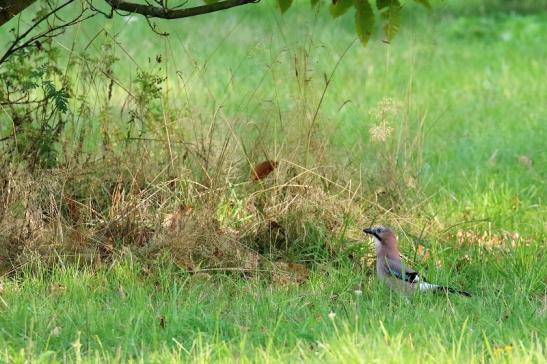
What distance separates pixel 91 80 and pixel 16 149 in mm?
585

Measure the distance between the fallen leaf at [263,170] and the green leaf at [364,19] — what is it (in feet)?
4.53

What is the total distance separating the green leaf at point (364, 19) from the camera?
5402 millimetres

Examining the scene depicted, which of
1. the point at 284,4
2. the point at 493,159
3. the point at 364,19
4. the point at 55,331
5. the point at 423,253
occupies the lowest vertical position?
the point at 493,159

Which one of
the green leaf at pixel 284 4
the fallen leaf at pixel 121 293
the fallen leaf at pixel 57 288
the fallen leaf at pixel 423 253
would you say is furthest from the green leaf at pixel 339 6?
the fallen leaf at pixel 57 288

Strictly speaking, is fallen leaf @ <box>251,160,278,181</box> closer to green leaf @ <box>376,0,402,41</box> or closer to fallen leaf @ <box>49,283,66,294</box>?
green leaf @ <box>376,0,402,41</box>

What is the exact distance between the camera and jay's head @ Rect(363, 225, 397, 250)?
562cm

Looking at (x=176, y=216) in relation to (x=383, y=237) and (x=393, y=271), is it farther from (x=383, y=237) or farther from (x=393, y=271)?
(x=393, y=271)

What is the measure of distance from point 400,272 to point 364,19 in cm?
117

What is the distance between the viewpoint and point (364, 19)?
541 centimetres

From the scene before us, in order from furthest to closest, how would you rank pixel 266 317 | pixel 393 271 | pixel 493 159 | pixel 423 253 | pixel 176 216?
1. pixel 493 159
2. pixel 423 253
3. pixel 176 216
4. pixel 393 271
5. pixel 266 317

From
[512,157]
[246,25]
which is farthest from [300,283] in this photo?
[246,25]

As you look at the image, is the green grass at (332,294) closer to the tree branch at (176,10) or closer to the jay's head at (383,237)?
the jay's head at (383,237)

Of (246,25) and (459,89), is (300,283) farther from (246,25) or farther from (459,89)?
(246,25)

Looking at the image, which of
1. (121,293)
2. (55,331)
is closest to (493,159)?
(121,293)
